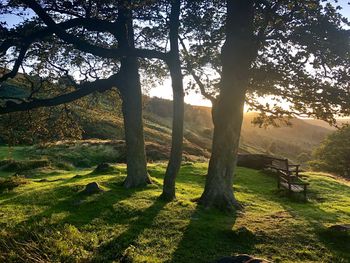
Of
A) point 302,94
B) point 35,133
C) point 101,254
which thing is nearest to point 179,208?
point 101,254

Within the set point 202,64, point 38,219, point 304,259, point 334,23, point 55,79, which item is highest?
point 334,23

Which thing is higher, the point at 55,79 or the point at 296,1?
the point at 296,1

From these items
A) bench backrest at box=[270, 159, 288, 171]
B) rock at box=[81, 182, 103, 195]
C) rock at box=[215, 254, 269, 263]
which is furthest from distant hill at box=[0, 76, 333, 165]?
rock at box=[215, 254, 269, 263]

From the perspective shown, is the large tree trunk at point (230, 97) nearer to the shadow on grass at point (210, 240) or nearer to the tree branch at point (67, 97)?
the shadow on grass at point (210, 240)

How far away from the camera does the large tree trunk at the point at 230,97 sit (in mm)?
18953

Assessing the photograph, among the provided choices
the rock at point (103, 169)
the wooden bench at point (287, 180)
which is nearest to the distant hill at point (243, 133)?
the wooden bench at point (287, 180)

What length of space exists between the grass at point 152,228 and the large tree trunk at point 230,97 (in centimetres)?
128

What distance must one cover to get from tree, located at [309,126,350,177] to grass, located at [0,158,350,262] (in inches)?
1629

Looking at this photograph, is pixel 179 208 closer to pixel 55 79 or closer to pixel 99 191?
pixel 99 191

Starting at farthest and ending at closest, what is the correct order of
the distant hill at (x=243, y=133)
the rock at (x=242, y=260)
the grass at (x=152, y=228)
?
the distant hill at (x=243, y=133)
the grass at (x=152, y=228)
the rock at (x=242, y=260)

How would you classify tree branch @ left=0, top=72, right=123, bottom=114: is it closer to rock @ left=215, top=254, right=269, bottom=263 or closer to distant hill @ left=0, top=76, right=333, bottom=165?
distant hill @ left=0, top=76, right=333, bottom=165

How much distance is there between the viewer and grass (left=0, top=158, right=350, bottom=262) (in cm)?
1242

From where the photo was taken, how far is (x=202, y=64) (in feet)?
A: 76.9

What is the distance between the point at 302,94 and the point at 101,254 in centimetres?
1399
